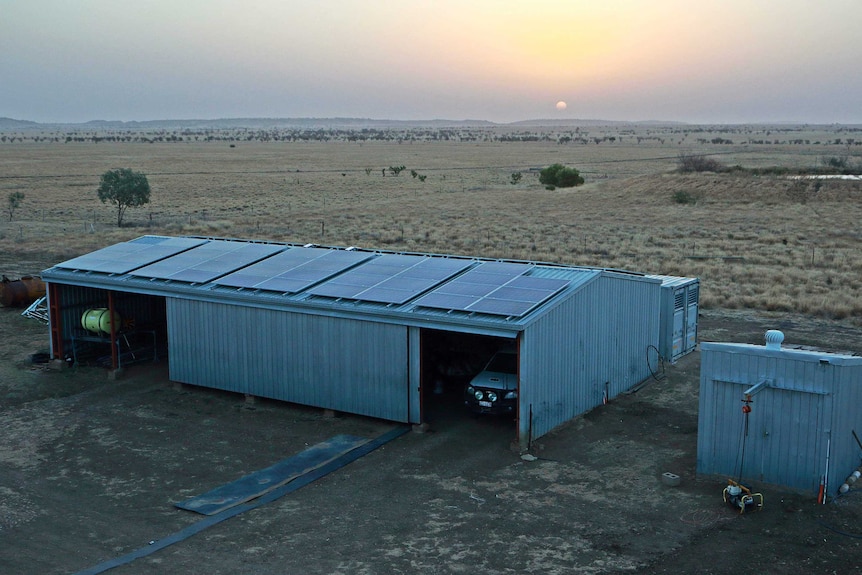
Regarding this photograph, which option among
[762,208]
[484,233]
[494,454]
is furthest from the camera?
[762,208]

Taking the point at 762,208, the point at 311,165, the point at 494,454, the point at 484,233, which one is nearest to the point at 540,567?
the point at 494,454

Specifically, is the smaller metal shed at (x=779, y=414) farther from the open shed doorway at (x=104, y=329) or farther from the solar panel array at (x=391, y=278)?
the open shed doorway at (x=104, y=329)

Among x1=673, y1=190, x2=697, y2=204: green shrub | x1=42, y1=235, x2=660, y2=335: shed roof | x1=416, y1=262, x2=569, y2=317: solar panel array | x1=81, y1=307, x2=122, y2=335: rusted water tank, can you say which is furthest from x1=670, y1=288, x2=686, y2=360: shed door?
x1=673, y1=190, x2=697, y2=204: green shrub

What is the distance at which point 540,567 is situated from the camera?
40.3ft

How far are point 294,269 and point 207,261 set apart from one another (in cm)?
291

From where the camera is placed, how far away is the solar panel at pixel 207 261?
22.1 metres

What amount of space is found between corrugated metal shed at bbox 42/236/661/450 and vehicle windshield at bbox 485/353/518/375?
139cm

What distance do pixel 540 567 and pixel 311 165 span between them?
11110cm

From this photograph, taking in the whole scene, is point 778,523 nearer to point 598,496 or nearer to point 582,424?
point 598,496

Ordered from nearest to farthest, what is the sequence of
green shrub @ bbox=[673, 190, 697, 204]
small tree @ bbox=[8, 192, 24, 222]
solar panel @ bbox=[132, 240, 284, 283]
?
solar panel @ bbox=[132, 240, 284, 283] → small tree @ bbox=[8, 192, 24, 222] → green shrub @ bbox=[673, 190, 697, 204]

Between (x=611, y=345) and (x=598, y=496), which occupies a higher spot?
(x=611, y=345)

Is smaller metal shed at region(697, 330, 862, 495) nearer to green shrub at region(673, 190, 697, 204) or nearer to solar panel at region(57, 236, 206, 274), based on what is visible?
solar panel at region(57, 236, 206, 274)

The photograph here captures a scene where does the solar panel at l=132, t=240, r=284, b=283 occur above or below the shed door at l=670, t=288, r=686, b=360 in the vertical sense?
above

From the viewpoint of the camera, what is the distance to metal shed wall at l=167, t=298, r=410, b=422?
18609mm
